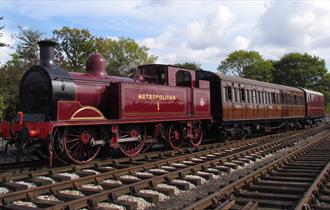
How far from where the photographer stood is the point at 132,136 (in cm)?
1170

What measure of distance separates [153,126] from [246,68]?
68.8 meters

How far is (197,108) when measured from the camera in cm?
1467

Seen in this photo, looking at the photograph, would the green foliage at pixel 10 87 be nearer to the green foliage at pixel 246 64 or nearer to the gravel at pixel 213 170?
the gravel at pixel 213 170

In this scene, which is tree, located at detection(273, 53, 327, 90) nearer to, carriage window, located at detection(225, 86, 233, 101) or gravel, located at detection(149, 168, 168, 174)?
carriage window, located at detection(225, 86, 233, 101)

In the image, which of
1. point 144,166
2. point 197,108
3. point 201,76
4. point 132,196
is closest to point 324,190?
point 132,196

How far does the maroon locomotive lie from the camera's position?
31.7 ft

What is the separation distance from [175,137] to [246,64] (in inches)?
2729

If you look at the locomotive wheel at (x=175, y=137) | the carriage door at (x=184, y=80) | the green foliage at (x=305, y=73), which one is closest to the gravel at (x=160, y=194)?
the locomotive wheel at (x=175, y=137)

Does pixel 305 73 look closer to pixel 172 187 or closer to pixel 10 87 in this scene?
pixel 10 87

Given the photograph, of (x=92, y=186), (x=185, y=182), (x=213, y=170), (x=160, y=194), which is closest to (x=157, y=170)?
(x=213, y=170)

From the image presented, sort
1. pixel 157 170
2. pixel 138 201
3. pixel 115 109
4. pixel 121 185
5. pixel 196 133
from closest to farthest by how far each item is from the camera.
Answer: pixel 138 201 → pixel 121 185 → pixel 157 170 → pixel 115 109 → pixel 196 133

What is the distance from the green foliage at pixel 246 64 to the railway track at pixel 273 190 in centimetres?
6848

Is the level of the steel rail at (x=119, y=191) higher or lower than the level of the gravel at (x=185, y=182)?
higher

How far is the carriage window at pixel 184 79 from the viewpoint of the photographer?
14484mm
